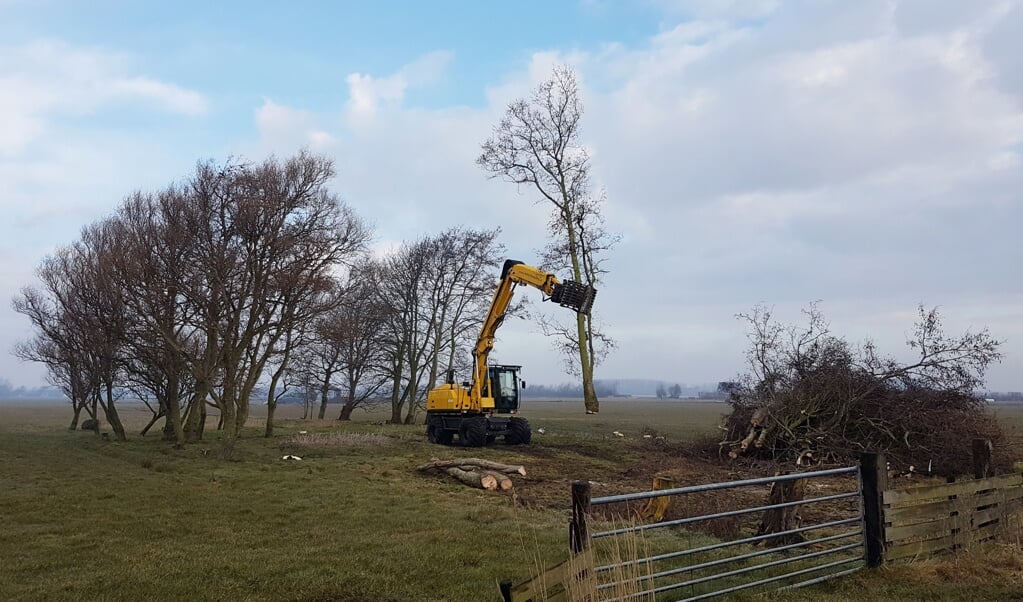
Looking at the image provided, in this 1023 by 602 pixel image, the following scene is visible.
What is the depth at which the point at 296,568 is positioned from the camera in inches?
276

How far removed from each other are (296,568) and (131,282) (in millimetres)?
13905

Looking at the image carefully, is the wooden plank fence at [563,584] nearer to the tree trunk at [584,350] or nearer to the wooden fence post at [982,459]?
the wooden fence post at [982,459]

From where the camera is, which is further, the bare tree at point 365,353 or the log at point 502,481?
the bare tree at point 365,353

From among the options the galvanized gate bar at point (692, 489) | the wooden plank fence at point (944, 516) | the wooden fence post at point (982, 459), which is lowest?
the wooden plank fence at point (944, 516)

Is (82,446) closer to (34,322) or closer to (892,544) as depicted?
(34,322)

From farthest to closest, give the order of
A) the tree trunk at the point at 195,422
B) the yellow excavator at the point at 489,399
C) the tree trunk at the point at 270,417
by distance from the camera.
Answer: the tree trunk at the point at 270,417
the tree trunk at the point at 195,422
the yellow excavator at the point at 489,399

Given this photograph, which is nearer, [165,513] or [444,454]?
[165,513]

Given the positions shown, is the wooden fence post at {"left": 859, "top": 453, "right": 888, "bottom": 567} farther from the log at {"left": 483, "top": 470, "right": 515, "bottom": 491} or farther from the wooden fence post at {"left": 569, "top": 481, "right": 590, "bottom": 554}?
the log at {"left": 483, "top": 470, "right": 515, "bottom": 491}

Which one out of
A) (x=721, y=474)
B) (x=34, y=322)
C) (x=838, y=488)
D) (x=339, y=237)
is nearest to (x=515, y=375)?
(x=339, y=237)

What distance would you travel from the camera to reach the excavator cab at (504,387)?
24031mm

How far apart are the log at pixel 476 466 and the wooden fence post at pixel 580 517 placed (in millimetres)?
10934

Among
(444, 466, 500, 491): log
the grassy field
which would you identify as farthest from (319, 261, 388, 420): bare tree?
(444, 466, 500, 491): log

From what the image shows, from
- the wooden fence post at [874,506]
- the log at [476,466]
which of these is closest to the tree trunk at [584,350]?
the log at [476,466]

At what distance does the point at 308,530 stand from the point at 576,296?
12160 mm
